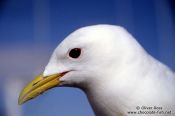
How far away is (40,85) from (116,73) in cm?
21

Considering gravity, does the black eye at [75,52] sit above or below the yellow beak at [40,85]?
above

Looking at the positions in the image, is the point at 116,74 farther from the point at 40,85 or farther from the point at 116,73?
the point at 40,85

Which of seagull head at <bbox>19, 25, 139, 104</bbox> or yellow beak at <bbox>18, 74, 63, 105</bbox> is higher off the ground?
seagull head at <bbox>19, 25, 139, 104</bbox>

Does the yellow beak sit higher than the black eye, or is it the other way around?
the black eye

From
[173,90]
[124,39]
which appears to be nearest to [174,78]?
[173,90]

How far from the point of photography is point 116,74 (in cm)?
92

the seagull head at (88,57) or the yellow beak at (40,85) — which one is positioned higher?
the seagull head at (88,57)

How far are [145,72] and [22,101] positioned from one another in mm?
341

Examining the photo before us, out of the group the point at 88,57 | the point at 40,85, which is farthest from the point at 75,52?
the point at 40,85

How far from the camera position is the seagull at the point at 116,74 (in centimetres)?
90

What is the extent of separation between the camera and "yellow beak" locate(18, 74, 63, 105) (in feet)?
3.23

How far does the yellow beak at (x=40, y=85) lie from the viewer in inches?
38.8

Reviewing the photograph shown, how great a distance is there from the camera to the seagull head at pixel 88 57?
918 millimetres

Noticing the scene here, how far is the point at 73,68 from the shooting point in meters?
0.96
